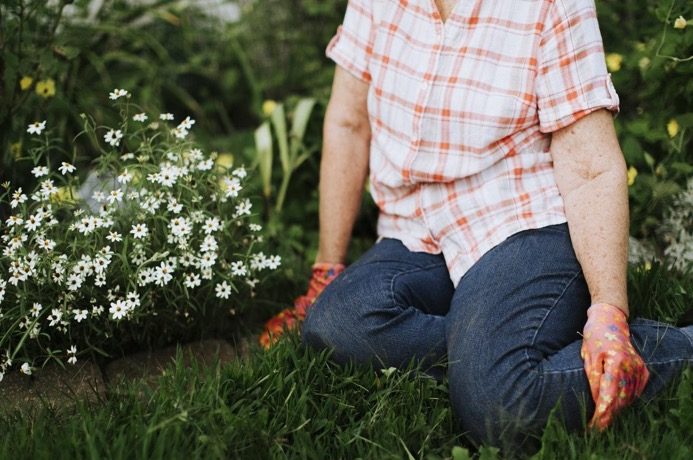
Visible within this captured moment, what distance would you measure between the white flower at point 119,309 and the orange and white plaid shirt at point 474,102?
0.72 metres

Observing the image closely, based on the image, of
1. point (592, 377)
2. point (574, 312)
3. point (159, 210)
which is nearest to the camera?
point (592, 377)

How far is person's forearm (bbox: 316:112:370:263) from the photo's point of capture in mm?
2316

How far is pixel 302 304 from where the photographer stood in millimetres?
2322

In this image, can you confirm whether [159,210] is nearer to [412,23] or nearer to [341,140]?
[341,140]

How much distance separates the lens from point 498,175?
6.60 feet

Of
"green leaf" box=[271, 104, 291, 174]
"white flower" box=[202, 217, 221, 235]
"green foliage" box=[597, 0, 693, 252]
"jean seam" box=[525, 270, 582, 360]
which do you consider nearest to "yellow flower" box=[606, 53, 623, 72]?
"green foliage" box=[597, 0, 693, 252]

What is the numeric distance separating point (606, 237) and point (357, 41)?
31.9 inches

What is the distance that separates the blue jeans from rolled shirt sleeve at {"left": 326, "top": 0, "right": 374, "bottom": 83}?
19.4 inches

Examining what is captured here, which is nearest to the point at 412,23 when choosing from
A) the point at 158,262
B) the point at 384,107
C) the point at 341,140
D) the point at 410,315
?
the point at 384,107

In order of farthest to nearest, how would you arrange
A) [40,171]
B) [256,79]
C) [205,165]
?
[256,79]
[205,165]
[40,171]

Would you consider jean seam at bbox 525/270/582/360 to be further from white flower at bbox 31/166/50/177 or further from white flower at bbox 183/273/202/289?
white flower at bbox 31/166/50/177

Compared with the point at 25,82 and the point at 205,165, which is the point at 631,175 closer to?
the point at 205,165

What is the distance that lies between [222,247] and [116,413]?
561 mm

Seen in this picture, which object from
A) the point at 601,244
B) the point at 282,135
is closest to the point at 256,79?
the point at 282,135
